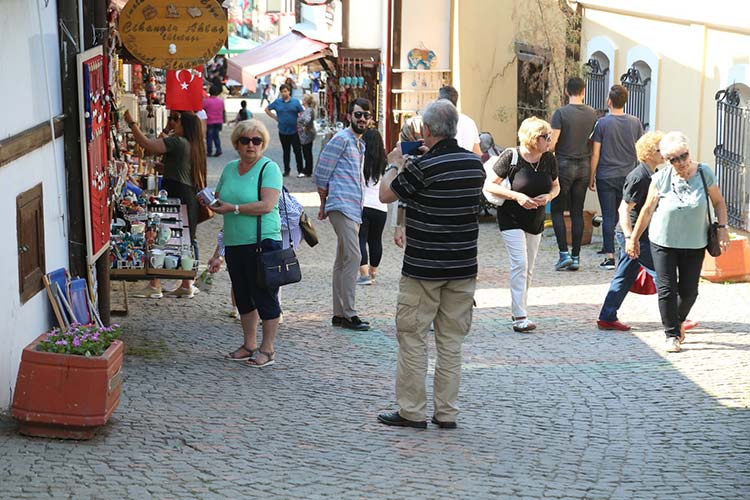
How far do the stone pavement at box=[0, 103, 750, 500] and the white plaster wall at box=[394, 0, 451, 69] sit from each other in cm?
954

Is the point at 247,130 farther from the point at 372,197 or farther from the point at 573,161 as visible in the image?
the point at 573,161

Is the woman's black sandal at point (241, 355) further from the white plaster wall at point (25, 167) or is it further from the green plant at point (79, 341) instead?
the green plant at point (79, 341)

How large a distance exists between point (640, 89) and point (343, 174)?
262 inches

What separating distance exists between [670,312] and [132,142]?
206 inches

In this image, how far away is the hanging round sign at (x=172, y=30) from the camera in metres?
9.16

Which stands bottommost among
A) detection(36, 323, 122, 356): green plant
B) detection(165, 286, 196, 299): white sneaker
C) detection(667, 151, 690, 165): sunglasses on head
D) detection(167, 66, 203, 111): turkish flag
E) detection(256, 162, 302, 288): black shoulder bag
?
detection(165, 286, 196, 299): white sneaker

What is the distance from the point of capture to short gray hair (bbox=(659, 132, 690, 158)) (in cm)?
903

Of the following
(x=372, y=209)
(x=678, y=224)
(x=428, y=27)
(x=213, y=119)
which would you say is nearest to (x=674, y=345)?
(x=678, y=224)

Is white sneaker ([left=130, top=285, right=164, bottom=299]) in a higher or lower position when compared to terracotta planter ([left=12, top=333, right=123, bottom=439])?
lower

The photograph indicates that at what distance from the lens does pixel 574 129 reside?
1359 centimetres

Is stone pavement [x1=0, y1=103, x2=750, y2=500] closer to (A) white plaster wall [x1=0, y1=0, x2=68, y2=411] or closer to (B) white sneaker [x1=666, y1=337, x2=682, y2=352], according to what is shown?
(B) white sneaker [x1=666, y1=337, x2=682, y2=352]

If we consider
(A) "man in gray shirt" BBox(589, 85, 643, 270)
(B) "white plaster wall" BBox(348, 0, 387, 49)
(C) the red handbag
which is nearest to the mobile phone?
(C) the red handbag

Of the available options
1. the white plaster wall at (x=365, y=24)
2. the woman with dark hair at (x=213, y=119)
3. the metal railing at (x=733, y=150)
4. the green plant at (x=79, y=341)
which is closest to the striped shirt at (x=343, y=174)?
the green plant at (x=79, y=341)

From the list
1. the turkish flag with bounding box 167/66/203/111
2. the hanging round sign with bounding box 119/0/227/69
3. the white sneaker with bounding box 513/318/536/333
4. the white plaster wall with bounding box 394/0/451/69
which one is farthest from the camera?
the white plaster wall with bounding box 394/0/451/69
